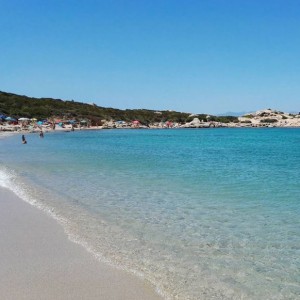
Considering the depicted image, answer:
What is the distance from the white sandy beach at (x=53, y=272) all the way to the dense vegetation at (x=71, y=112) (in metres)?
105

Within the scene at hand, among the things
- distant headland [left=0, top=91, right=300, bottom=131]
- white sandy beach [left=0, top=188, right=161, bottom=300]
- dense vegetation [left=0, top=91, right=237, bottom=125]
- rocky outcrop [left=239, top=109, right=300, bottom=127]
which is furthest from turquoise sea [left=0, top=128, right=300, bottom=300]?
rocky outcrop [left=239, top=109, right=300, bottom=127]

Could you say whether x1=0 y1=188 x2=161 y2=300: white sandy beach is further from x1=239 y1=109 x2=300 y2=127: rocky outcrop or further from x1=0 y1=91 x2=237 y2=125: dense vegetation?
x1=239 y1=109 x2=300 y2=127: rocky outcrop

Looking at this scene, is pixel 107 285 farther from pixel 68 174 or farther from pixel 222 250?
pixel 68 174

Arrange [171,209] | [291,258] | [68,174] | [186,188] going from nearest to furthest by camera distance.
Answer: [291,258]
[171,209]
[186,188]
[68,174]

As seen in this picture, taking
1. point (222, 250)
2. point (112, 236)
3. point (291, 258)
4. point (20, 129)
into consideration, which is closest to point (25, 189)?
point (112, 236)

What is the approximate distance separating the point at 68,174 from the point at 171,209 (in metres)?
8.80

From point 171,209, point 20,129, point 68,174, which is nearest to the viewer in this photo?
point 171,209

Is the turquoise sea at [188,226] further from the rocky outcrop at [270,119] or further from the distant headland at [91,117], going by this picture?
the rocky outcrop at [270,119]

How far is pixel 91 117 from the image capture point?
128 m

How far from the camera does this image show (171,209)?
36.3 ft

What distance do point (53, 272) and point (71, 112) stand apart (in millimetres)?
126611

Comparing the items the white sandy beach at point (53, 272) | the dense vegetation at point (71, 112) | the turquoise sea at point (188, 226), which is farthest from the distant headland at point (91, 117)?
the white sandy beach at point (53, 272)

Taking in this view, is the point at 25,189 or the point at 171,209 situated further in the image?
the point at 25,189

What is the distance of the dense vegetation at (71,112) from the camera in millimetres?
116944
